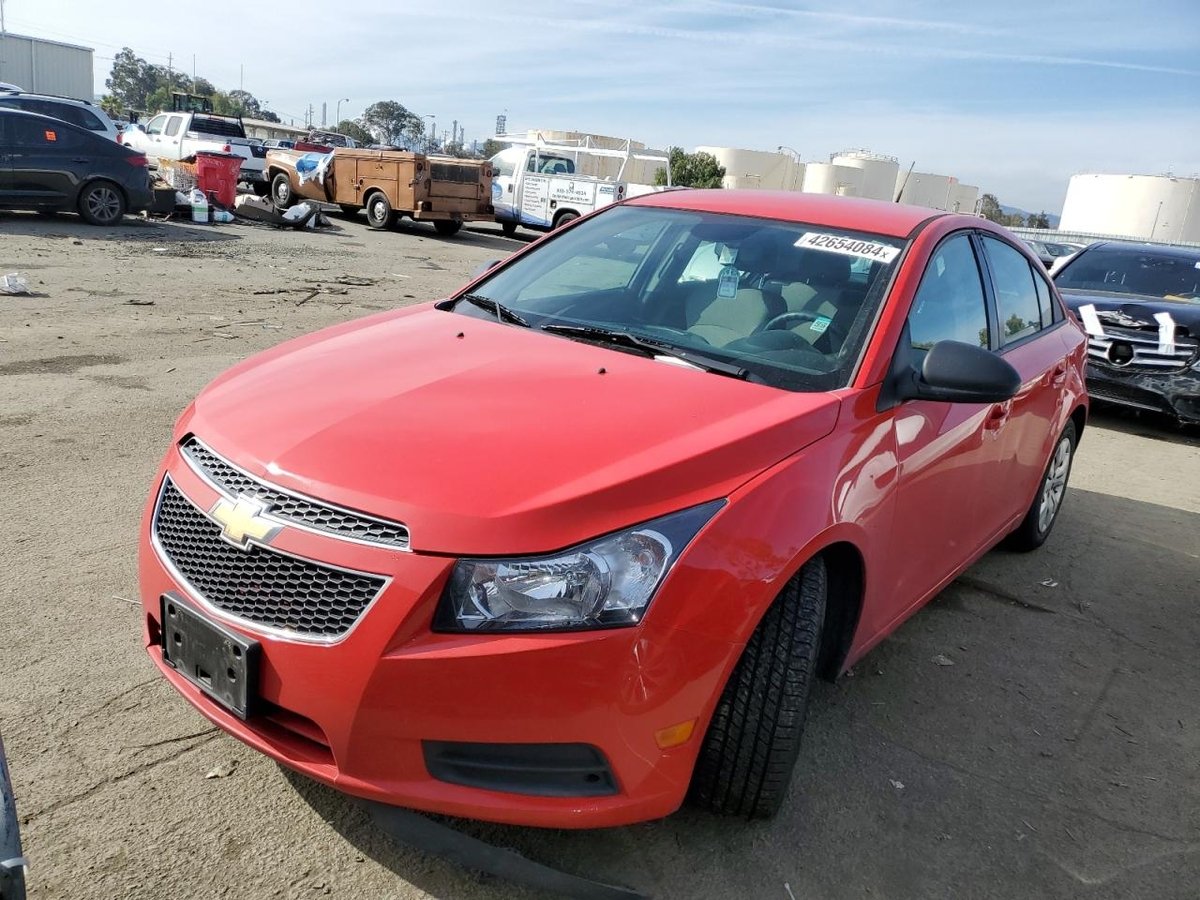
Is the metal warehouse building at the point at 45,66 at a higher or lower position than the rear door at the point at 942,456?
higher

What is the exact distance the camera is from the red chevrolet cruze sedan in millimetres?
2035

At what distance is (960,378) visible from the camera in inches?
112

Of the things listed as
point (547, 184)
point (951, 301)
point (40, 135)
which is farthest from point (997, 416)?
point (547, 184)

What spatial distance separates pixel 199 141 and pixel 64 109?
6994 millimetres

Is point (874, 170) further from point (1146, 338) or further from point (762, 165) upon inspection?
point (1146, 338)

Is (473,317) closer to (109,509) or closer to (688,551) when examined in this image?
(688,551)

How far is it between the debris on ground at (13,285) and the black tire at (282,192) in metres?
12.4

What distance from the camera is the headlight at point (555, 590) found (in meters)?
2.03

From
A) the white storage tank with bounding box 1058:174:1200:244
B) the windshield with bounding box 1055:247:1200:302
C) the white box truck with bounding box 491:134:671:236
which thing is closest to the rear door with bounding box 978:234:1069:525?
the windshield with bounding box 1055:247:1200:302

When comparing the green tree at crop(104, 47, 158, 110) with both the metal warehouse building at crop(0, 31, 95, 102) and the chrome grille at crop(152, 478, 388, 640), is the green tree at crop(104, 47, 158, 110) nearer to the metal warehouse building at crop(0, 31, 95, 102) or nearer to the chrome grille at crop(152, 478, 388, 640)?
the metal warehouse building at crop(0, 31, 95, 102)

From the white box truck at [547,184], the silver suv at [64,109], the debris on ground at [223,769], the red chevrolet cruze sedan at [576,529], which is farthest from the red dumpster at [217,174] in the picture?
the debris on ground at [223,769]

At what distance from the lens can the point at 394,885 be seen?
2.30 metres

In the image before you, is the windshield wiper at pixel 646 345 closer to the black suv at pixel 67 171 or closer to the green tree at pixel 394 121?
the black suv at pixel 67 171

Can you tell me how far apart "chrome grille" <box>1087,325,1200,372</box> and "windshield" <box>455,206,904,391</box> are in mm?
5467
